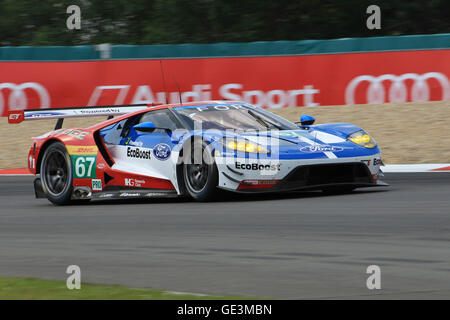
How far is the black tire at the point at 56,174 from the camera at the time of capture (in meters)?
10.7

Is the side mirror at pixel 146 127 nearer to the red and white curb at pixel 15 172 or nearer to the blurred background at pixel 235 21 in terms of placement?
the red and white curb at pixel 15 172

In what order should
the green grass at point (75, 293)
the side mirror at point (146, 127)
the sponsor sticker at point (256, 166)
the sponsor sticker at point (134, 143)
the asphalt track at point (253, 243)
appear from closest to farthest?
the green grass at point (75, 293), the asphalt track at point (253, 243), the sponsor sticker at point (256, 166), the side mirror at point (146, 127), the sponsor sticker at point (134, 143)

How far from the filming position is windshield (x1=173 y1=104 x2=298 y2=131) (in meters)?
9.77

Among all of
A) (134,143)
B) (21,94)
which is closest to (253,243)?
(134,143)

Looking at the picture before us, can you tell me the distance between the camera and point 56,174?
10828 mm

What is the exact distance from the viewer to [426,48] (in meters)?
18.1

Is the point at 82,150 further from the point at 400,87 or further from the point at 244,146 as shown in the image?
the point at 400,87

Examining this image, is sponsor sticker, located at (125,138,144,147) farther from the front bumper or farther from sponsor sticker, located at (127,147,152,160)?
the front bumper

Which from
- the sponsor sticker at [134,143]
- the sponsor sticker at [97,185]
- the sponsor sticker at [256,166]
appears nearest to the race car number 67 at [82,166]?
the sponsor sticker at [97,185]

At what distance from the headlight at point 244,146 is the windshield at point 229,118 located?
46cm

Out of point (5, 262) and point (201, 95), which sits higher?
point (201, 95)
